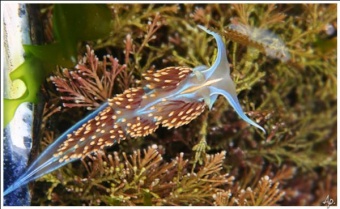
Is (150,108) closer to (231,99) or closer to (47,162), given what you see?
(231,99)

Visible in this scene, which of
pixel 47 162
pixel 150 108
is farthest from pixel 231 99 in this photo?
pixel 47 162

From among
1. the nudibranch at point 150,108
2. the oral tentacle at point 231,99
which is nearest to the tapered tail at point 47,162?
the nudibranch at point 150,108

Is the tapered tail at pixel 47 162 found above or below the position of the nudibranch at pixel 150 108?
below

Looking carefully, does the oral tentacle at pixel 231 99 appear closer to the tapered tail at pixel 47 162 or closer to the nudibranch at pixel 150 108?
the nudibranch at pixel 150 108

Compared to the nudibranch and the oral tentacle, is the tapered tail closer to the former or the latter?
the nudibranch

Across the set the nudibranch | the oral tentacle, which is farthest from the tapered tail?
the oral tentacle

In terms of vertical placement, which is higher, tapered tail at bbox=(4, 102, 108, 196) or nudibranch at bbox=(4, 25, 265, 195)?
nudibranch at bbox=(4, 25, 265, 195)
